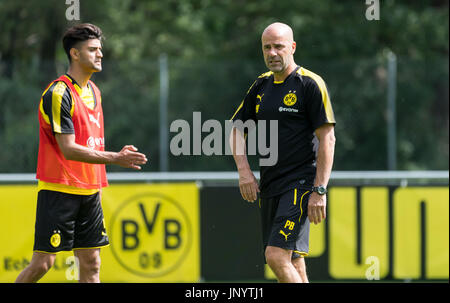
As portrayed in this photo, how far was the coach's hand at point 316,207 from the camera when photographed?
17.5 ft

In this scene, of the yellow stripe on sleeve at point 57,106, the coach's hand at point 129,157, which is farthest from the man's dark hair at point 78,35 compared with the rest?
the coach's hand at point 129,157

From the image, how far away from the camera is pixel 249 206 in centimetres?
834

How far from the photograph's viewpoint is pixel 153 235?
326 inches

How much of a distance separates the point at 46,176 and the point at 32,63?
8.09 metres

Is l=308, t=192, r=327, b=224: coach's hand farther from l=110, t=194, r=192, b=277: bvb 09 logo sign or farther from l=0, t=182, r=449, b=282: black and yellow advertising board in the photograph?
Result: l=110, t=194, r=192, b=277: bvb 09 logo sign

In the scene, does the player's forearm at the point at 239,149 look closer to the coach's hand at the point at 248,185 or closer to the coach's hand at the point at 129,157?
the coach's hand at the point at 248,185

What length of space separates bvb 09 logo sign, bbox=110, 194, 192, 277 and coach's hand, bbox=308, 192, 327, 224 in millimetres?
3103

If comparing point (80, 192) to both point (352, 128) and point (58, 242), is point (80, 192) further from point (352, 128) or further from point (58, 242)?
point (352, 128)

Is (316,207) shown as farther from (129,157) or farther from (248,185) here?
(129,157)

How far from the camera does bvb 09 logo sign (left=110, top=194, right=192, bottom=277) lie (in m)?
8.25

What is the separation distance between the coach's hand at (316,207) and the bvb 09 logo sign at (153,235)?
310 cm

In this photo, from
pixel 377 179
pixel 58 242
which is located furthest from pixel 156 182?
pixel 58 242

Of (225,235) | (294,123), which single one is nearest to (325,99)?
(294,123)

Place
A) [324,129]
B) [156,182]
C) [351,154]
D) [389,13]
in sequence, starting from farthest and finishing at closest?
[389,13] < [351,154] < [156,182] < [324,129]
